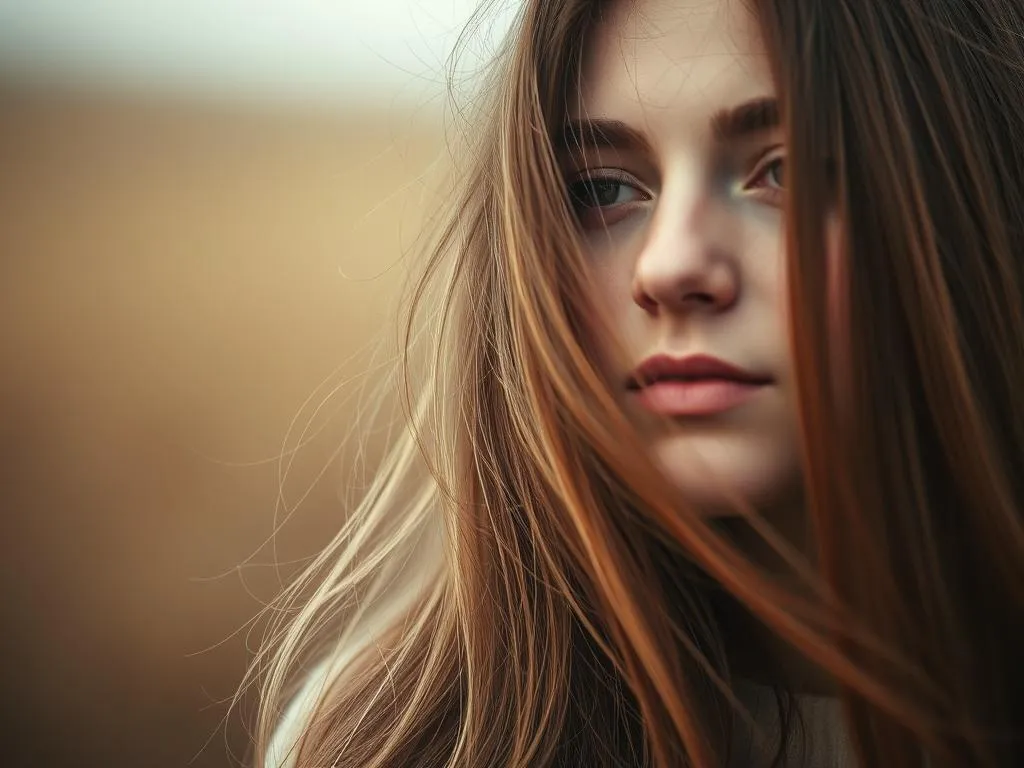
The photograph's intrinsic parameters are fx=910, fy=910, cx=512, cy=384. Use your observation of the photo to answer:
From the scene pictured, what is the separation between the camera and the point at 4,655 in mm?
1131

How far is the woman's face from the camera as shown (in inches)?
16.0

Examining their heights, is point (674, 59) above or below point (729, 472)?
above

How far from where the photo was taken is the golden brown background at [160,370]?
1158 millimetres

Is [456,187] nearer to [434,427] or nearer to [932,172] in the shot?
[434,427]

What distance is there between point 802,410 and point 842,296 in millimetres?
53

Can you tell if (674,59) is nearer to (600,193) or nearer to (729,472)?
(600,193)

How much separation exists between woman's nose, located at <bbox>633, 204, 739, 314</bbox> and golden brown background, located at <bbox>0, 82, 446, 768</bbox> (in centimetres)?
76

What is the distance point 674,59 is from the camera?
429mm

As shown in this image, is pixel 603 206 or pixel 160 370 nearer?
pixel 603 206

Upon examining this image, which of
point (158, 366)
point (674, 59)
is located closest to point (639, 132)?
point (674, 59)

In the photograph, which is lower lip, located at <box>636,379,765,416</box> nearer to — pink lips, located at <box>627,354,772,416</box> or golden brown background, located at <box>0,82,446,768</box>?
pink lips, located at <box>627,354,772,416</box>


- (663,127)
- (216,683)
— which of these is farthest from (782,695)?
(216,683)

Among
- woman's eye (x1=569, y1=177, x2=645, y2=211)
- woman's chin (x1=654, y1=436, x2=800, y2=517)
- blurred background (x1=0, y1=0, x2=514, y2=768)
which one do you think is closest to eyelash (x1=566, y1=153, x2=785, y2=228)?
woman's eye (x1=569, y1=177, x2=645, y2=211)

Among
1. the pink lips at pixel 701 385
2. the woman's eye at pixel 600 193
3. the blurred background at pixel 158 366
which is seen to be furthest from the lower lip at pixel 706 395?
the blurred background at pixel 158 366
